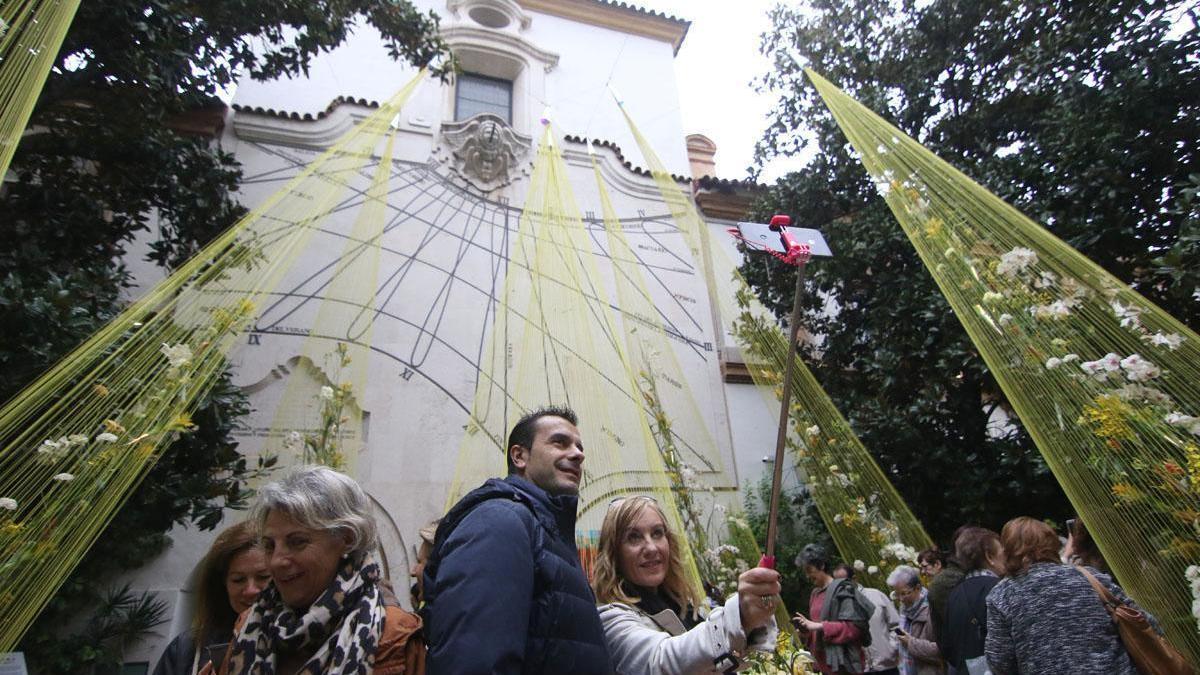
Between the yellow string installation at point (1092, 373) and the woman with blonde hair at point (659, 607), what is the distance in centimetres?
170

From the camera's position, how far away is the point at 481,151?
6.66 metres

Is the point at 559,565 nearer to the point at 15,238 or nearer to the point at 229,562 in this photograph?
the point at 229,562

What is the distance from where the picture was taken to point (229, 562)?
202 centimetres

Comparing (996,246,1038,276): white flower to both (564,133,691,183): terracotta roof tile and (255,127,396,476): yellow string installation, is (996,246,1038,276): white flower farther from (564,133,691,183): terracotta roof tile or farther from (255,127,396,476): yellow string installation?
(564,133,691,183): terracotta roof tile

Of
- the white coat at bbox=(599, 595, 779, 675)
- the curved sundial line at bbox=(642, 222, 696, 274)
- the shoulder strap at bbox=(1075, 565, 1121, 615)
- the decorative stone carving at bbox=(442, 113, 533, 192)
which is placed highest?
the decorative stone carving at bbox=(442, 113, 533, 192)

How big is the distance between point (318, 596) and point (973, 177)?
5322 mm

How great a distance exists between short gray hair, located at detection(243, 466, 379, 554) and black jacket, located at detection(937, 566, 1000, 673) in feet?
8.25

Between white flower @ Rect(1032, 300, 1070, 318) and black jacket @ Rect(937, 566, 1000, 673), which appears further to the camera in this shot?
white flower @ Rect(1032, 300, 1070, 318)

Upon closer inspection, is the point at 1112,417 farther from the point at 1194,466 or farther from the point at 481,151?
the point at 481,151

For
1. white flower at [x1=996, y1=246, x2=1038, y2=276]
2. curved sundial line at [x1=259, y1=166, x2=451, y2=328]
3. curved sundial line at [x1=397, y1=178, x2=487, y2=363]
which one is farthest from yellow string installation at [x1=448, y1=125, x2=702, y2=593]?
white flower at [x1=996, y1=246, x2=1038, y2=276]

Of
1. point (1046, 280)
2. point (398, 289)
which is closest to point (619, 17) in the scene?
point (398, 289)

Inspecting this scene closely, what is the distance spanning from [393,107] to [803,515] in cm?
470

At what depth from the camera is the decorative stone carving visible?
6.66 meters

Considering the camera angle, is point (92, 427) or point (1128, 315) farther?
point (92, 427)
